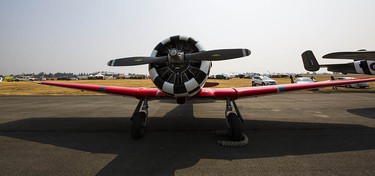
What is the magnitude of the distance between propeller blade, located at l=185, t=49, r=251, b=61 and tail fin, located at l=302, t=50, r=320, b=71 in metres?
19.8

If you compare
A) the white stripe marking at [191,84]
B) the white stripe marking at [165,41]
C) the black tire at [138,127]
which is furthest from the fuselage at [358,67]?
the black tire at [138,127]

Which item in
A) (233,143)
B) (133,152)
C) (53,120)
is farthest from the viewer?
(53,120)

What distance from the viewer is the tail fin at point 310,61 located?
837 inches

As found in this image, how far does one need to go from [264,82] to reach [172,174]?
28721 mm

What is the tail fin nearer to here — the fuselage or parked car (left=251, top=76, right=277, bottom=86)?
the fuselage

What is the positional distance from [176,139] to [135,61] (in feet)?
7.97

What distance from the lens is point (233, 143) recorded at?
5.25 meters

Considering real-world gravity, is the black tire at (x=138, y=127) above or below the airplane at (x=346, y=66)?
below

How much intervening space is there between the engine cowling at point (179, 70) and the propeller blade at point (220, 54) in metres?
0.31

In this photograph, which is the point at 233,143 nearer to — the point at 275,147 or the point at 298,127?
the point at 275,147

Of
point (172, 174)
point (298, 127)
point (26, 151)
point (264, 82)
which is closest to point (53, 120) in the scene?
point (26, 151)

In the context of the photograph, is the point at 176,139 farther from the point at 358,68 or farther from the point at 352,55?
the point at 358,68

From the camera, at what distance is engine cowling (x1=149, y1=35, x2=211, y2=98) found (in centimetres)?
510

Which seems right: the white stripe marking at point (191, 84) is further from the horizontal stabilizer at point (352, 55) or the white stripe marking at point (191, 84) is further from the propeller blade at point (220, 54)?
the horizontal stabilizer at point (352, 55)
